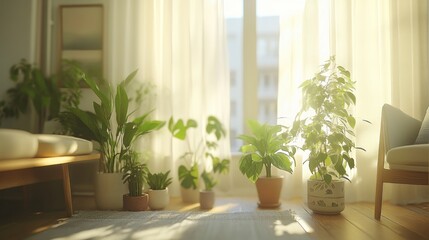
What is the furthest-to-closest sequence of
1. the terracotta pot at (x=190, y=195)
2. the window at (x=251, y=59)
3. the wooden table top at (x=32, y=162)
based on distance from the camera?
1. the window at (x=251, y=59)
2. the terracotta pot at (x=190, y=195)
3. the wooden table top at (x=32, y=162)

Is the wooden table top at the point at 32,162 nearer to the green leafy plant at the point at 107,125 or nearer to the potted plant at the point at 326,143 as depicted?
the green leafy plant at the point at 107,125

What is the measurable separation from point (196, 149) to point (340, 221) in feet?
3.34

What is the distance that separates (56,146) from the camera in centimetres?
144

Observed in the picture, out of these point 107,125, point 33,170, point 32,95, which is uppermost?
point 32,95

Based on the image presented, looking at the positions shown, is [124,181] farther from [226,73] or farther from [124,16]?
[124,16]

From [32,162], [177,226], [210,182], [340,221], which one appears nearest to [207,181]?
[210,182]

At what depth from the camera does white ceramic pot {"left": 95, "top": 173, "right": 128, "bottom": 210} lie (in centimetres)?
181

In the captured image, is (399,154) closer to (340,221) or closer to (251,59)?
(340,221)

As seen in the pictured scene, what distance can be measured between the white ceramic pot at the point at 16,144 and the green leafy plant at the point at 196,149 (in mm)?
899

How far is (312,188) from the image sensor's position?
1.77m

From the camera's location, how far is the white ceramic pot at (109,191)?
5.94ft

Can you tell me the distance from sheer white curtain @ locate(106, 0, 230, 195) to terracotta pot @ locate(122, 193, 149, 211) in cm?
51

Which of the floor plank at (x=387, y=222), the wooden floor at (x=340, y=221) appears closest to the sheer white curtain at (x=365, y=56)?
the floor plank at (x=387, y=222)

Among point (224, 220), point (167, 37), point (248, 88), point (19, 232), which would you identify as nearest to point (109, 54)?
point (167, 37)
